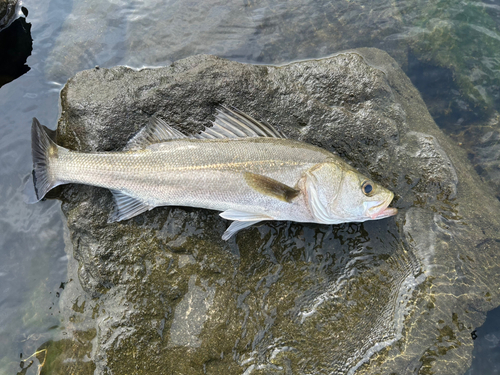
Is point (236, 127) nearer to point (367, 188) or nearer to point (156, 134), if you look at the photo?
point (156, 134)

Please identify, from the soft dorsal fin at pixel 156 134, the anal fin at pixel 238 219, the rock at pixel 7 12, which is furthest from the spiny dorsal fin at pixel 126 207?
the rock at pixel 7 12

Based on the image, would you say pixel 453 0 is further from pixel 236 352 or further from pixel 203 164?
pixel 236 352

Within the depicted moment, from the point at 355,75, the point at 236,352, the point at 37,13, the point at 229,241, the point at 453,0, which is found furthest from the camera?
the point at 453,0

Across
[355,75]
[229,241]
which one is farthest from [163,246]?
[355,75]

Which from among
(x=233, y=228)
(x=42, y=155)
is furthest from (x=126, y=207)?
(x=233, y=228)

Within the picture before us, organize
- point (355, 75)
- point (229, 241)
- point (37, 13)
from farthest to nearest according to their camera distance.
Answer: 1. point (37, 13)
2. point (355, 75)
3. point (229, 241)
